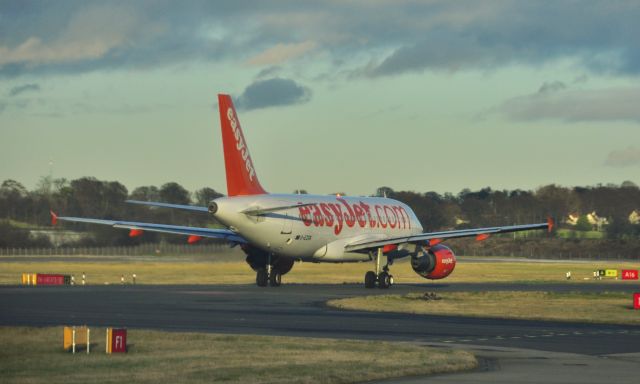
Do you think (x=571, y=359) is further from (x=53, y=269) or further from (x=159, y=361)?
(x=53, y=269)

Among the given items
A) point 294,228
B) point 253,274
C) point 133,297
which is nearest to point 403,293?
point 294,228

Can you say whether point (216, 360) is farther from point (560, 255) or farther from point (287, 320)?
point (560, 255)

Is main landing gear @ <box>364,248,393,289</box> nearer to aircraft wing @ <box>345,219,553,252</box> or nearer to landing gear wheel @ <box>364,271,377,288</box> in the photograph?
landing gear wheel @ <box>364,271,377,288</box>

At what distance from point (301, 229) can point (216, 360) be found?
106ft

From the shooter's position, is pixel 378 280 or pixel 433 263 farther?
pixel 433 263

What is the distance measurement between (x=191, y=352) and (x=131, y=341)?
249cm

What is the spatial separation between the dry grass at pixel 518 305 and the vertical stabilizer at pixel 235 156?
8.92 meters

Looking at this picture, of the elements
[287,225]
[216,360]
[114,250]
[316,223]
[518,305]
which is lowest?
[216,360]

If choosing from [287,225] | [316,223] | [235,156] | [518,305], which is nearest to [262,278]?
[316,223]

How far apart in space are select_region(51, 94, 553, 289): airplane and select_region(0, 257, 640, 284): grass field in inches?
178

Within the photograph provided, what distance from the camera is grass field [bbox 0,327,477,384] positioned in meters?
21.8

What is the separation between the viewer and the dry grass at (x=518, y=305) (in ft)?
130

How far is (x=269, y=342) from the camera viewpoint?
28391 mm

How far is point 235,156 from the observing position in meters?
53.3
